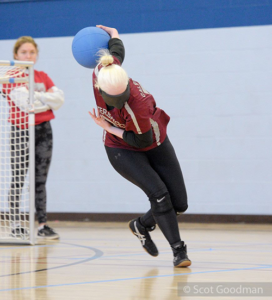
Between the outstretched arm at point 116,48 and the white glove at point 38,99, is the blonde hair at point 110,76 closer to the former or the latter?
the outstretched arm at point 116,48

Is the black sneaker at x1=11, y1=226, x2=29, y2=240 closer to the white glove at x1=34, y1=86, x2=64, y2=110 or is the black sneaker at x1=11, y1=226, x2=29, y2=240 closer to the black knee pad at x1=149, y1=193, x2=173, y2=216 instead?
the white glove at x1=34, y1=86, x2=64, y2=110

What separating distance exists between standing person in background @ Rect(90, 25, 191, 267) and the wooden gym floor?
0.35m

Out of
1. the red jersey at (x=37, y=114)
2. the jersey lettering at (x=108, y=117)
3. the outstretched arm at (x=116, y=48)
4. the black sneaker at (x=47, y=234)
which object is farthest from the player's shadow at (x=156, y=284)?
the red jersey at (x=37, y=114)

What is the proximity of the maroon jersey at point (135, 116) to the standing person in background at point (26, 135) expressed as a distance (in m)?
1.63

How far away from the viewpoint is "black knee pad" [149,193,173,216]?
10.9 ft

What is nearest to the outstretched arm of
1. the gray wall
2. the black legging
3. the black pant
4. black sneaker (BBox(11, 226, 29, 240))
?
the black legging

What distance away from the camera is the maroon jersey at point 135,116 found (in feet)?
10.1

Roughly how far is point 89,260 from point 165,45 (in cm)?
370

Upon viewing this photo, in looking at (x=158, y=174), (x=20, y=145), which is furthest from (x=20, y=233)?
(x=158, y=174)

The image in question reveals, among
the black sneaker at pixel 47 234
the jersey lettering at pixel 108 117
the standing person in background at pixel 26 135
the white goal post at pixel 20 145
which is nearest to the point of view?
the jersey lettering at pixel 108 117

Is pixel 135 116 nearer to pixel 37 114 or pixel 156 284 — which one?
pixel 156 284

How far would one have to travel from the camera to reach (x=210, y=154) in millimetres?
6559

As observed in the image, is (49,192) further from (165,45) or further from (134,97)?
(134,97)

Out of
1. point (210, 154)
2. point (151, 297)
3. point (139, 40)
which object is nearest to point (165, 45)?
point (139, 40)
